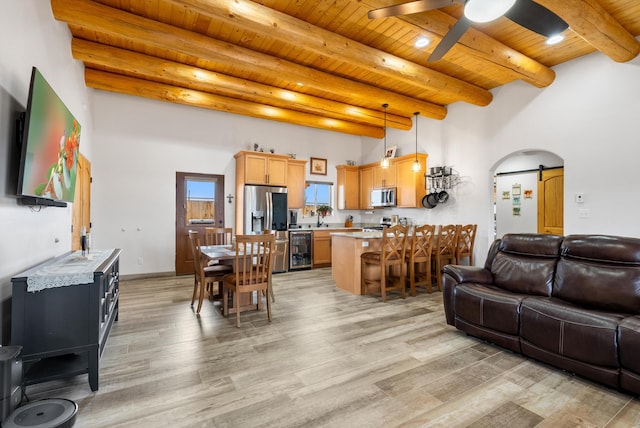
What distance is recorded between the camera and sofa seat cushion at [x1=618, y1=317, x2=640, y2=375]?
197cm

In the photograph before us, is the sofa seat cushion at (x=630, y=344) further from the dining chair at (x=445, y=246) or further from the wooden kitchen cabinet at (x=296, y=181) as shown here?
the wooden kitchen cabinet at (x=296, y=181)

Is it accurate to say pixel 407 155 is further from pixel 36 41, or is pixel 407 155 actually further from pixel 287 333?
pixel 36 41

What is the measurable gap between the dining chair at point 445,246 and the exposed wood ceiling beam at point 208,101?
136 inches

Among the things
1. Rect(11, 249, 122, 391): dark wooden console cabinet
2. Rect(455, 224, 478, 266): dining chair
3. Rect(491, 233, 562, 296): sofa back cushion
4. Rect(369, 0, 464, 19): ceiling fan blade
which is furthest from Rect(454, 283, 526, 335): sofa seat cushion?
Rect(11, 249, 122, 391): dark wooden console cabinet

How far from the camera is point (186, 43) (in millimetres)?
3568

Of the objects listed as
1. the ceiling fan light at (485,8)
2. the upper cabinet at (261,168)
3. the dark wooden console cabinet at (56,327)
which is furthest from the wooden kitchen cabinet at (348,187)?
the dark wooden console cabinet at (56,327)

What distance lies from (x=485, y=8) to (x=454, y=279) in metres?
2.43

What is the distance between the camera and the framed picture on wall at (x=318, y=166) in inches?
294

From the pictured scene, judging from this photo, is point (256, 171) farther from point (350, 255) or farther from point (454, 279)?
point (454, 279)

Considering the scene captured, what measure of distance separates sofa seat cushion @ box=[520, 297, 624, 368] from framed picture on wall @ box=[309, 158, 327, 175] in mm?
5568

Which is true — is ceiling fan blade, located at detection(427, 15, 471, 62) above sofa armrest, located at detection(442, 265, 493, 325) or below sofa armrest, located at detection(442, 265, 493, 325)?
above

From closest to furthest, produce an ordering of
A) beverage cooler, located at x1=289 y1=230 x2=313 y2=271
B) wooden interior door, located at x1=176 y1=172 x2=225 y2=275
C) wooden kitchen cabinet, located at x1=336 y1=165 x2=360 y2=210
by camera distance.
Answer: wooden interior door, located at x1=176 y1=172 x2=225 y2=275 → beverage cooler, located at x1=289 y1=230 x2=313 y2=271 → wooden kitchen cabinet, located at x1=336 y1=165 x2=360 y2=210

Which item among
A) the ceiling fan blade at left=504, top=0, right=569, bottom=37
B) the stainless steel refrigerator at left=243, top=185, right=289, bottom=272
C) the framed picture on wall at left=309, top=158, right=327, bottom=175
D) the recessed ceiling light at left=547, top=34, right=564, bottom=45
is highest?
the recessed ceiling light at left=547, top=34, right=564, bottom=45

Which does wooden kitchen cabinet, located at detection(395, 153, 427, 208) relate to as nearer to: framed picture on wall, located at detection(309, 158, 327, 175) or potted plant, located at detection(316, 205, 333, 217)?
potted plant, located at detection(316, 205, 333, 217)
